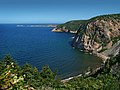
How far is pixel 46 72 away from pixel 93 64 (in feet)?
140

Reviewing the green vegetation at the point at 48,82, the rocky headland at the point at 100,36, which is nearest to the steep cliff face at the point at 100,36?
the rocky headland at the point at 100,36

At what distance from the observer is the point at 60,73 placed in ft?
311

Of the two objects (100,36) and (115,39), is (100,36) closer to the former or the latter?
(100,36)

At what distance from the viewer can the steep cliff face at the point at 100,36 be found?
15575 cm

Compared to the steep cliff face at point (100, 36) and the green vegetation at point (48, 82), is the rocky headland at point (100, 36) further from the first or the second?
the green vegetation at point (48, 82)

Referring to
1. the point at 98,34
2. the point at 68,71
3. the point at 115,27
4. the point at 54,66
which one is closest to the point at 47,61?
the point at 54,66

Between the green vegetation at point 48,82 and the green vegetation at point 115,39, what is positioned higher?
the green vegetation at point 48,82

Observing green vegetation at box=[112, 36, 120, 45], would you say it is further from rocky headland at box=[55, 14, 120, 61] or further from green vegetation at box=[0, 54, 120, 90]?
green vegetation at box=[0, 54, 120, 90]

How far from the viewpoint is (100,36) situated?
165 meters

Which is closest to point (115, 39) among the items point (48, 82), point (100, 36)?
point (100, 36)

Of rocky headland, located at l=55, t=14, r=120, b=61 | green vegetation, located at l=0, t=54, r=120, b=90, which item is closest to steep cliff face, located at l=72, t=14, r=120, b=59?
rocky headland, located at l=55, t=14, r=120, b=61

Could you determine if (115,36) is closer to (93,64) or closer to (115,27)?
(115,27)

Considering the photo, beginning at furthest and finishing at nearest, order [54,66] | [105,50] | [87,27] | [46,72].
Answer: [87,27]
[105,50]
[54,66]
[46,72]

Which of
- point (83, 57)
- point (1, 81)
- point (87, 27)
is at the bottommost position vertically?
point (83, 57)
